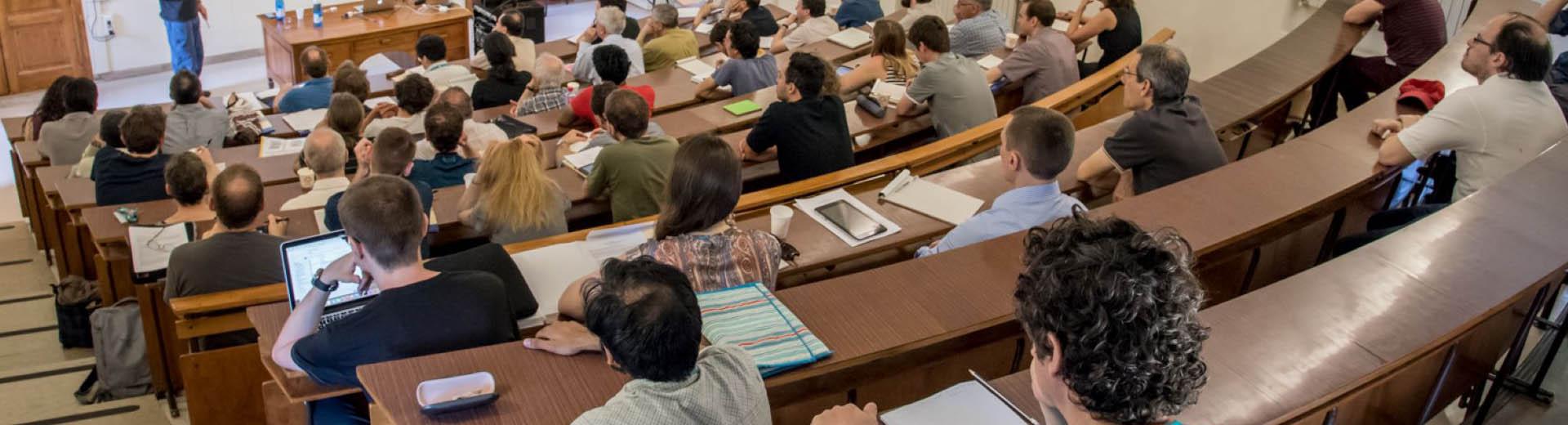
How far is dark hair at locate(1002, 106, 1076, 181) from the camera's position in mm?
3686

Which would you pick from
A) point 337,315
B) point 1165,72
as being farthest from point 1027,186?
point 337,315

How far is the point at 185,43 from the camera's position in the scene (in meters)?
10.3

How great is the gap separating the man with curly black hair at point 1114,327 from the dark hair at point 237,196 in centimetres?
315

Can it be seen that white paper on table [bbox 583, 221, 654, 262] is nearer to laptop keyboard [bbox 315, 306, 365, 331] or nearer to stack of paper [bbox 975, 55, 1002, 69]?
laptop keyboard [bbox 315, 306, 365, 331]

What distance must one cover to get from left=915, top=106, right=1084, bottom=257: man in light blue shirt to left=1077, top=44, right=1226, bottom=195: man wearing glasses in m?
0.66

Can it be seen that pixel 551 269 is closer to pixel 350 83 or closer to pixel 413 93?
pixel 413 93

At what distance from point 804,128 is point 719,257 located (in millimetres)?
2061

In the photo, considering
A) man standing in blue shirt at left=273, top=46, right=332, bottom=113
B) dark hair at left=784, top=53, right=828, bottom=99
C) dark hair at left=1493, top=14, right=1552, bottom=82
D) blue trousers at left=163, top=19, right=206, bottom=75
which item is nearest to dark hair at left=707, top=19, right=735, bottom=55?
man standing in blue shirt at left=273, top=46, right=332, bottom=113

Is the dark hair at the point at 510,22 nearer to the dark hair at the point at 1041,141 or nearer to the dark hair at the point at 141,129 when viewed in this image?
the dark hair at the point at 141,129

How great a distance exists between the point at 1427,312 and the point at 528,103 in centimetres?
510

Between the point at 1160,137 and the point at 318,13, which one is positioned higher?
the point at 1160,137

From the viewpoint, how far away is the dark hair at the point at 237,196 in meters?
4.22

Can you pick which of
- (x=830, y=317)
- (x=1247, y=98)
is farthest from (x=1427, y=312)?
(x=1247, y=98)

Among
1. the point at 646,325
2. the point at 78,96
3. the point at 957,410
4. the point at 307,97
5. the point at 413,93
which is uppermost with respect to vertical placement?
the point at 646,325
